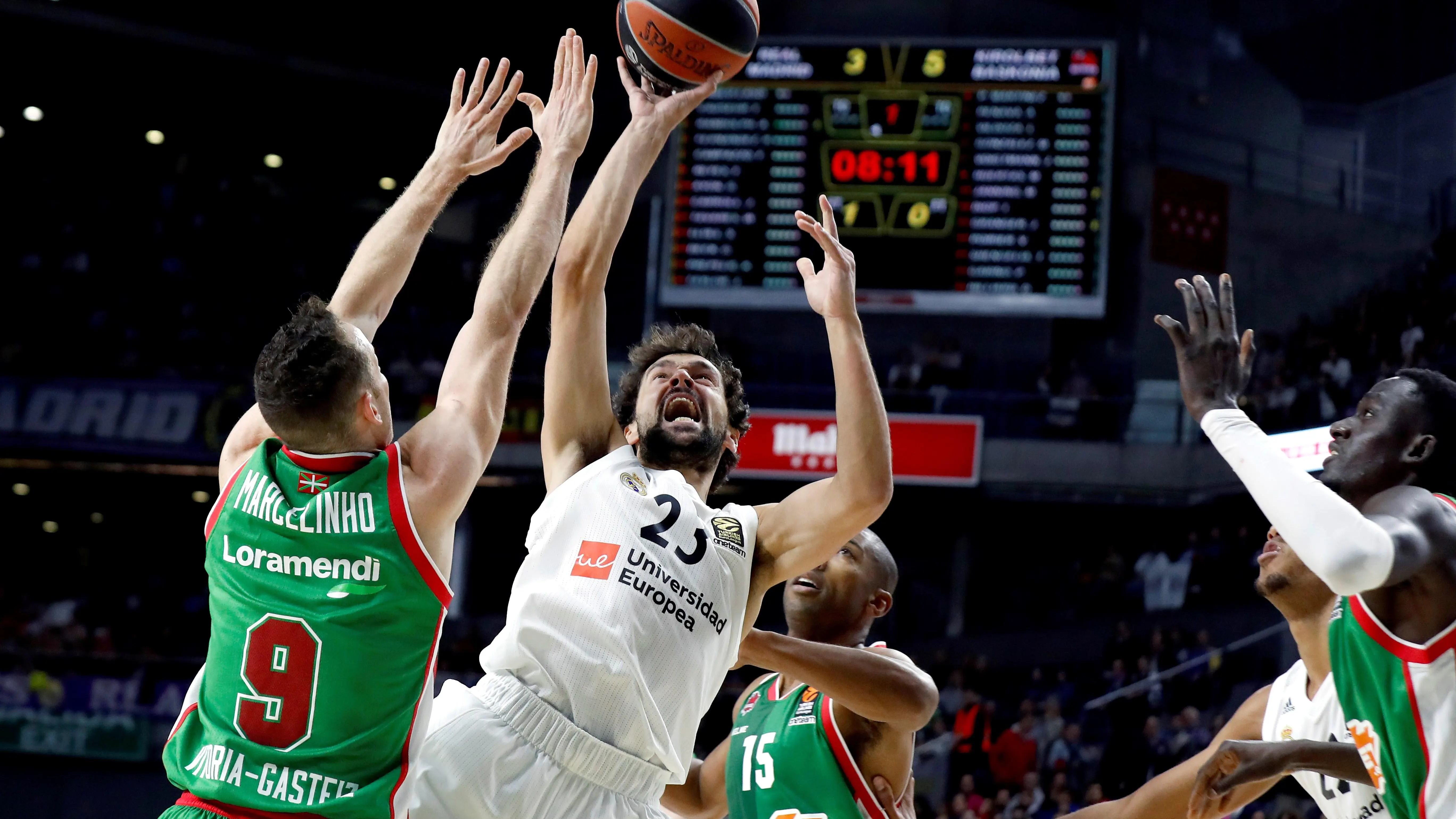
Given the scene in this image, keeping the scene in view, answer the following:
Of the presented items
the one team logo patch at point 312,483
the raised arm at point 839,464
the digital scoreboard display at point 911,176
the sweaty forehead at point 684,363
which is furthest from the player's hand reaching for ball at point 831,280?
the digital scoreboard display at point 911,176

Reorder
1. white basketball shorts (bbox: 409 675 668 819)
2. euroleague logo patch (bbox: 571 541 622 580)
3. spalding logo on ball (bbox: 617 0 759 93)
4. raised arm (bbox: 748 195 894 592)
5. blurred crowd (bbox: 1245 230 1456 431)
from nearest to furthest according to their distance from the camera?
white basketball shorts (bbox: 409 675 668 819) → euroleague logo patch (bbox: 571 541 622 580) → raised arm (bbox: 748 195 894 592) → spalding logo on ball (bbox: 617 0 759 93) → blurred crowd (bbox: 1245 230 1456 431)

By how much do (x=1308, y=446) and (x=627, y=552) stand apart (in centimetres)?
276

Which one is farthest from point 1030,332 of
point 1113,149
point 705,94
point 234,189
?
point 705,94

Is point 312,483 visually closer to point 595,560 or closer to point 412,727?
point 412,727

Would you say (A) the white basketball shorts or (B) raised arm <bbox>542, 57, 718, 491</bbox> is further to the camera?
(B) raised arm <bbox>542, 57, 718, 491</bbox>

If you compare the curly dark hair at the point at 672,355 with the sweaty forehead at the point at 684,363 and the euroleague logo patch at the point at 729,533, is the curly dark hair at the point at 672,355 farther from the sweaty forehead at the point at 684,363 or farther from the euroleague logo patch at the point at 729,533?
the euroleague logo patch at the point at 729,533

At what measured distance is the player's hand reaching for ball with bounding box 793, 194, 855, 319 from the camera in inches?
137

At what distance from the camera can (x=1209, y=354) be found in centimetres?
294

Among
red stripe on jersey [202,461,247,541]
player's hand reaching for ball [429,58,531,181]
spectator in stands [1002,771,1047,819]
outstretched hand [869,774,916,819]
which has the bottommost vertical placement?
spectator in stands [1002,771,1047,819]

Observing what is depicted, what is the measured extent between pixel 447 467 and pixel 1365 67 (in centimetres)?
1694

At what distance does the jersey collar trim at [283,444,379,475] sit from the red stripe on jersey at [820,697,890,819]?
190 cm

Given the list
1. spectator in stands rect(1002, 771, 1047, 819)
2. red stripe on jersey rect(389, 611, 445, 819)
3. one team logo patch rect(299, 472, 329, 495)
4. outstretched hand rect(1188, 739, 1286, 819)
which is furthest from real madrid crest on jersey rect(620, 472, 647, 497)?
spectator in stands rect(1002, 771, 1047, 819)

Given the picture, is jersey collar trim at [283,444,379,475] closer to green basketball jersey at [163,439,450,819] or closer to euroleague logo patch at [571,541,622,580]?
green basketball jersey at [163,439,450,819]

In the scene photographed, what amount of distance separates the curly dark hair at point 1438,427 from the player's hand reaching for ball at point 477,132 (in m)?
2.16
